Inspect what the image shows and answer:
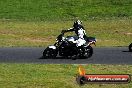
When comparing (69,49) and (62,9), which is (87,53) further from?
(62,9)

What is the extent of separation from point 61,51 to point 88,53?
1372 millimetres

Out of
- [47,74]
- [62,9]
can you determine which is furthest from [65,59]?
[62,9]

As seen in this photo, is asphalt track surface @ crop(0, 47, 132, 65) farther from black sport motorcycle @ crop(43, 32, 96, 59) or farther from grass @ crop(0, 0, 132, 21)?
grass @ crop(0, 0, 132, 21)

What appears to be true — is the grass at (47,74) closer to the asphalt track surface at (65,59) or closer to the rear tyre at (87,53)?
the asphalt track surface at (65,59)

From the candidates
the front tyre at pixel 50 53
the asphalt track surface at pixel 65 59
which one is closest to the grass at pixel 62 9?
the asphalt track surface at pixel 65 59

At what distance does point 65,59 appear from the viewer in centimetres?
2294

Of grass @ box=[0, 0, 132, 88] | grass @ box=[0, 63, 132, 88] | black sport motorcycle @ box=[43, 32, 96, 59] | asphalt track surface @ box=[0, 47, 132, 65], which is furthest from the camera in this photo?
black sport motorcycle @ box=[43, 32, 96, 59]

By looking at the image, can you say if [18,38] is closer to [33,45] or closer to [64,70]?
[33,45]

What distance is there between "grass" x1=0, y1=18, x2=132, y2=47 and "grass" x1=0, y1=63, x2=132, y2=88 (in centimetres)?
899

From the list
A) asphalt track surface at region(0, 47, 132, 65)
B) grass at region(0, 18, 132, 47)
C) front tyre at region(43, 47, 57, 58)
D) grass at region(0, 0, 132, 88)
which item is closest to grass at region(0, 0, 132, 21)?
grass at region(0, 0, 132, 88)

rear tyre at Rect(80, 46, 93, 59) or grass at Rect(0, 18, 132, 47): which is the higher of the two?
rear tyre at Rect(80, 46, 93, 59)

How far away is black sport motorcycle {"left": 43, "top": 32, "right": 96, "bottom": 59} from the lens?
23016 mm

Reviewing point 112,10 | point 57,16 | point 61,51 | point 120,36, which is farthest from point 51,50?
point 112,10

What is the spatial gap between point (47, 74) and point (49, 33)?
1781 cm
